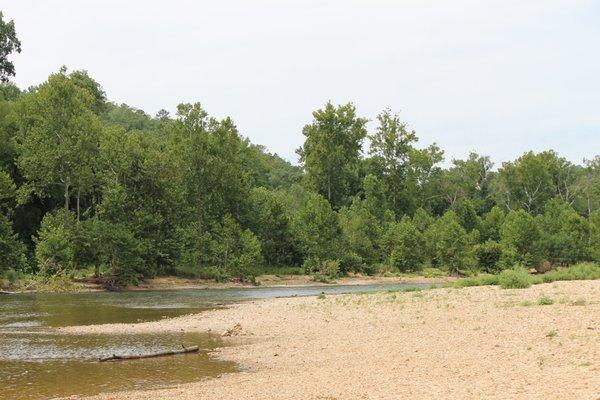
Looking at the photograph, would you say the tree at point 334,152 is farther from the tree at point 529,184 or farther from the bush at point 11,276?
the bush at point 11,276

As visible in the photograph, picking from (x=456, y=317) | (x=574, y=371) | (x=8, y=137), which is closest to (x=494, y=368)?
(x=574, y=371)

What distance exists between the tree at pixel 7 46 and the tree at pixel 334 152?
51.2m

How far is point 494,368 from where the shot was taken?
14344 millimetres

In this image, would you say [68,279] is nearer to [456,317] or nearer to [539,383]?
[456,317]

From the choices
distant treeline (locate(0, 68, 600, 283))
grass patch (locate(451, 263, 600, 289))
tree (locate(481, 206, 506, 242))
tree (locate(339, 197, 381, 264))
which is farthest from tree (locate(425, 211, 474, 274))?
grass patch (locate(451, 263, 600, 289))

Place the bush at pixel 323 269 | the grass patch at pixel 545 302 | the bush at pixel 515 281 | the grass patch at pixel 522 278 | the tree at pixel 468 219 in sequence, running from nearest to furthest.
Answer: the grass patch at pixel 545 302 < the bush at pixel 515 281 < the grass patch at pixel 522 278 < the bush at pixel 323 269 < the tree at pixel 468 219

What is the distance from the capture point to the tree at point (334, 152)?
353 feet

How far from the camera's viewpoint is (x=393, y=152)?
114625 millimetres

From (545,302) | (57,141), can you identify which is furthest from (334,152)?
(545,302)

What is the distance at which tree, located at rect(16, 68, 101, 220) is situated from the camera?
207 feet

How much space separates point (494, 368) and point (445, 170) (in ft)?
394

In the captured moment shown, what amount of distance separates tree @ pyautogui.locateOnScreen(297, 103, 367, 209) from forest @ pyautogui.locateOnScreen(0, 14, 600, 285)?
0.79ft

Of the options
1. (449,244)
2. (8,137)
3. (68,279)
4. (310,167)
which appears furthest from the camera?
(310,167)

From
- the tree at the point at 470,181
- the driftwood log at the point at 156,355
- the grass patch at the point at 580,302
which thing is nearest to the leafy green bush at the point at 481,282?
the grass patch at the point at 580,302
